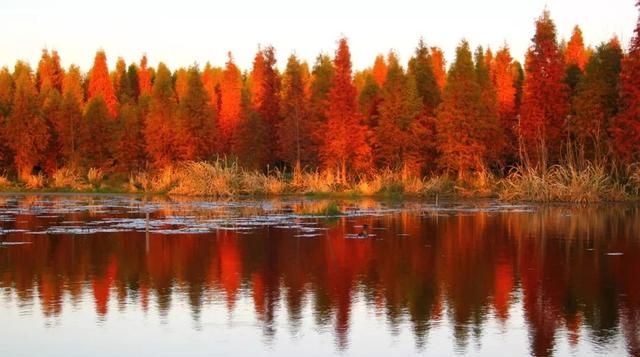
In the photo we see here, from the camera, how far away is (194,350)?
9.10 meters

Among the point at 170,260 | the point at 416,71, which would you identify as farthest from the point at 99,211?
the point at 416,71

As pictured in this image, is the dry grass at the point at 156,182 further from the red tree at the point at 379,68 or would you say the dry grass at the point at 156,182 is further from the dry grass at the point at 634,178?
the red tree at the point at 379,68

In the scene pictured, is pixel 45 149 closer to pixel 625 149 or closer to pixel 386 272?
pixel 625 149

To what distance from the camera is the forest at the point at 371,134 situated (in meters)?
40.9

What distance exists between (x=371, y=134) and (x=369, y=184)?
4929 millimetres

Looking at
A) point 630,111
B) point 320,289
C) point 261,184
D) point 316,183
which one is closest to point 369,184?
point 316,183

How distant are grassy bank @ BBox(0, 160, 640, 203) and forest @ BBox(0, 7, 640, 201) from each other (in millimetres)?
84

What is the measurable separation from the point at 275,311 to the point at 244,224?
13.8 m

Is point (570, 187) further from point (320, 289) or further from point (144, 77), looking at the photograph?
point (144, 77)

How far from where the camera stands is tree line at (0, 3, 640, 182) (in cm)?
4316

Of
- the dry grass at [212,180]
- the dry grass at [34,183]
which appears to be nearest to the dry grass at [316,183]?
the dry grass at [212,180]

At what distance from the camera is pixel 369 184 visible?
44.5m

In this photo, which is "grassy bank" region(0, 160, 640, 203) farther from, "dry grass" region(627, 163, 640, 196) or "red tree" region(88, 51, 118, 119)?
"red tree" region(88, 51, 118, 119)

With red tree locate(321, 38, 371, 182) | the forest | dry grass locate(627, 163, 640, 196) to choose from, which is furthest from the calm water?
red tree locate(321, 38, 371, 182)
